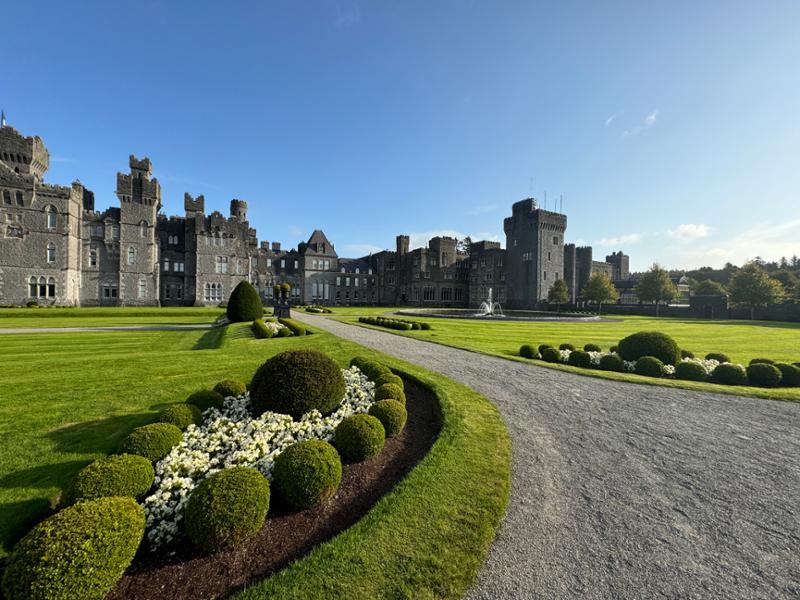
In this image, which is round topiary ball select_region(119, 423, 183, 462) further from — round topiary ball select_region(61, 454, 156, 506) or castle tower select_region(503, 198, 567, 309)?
castle tower select_region(503, 198, 567, 309)

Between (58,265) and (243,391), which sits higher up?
(58,265)

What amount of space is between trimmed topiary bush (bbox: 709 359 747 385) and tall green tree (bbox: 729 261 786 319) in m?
54.1

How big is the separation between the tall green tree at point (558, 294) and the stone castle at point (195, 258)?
4.20 metres

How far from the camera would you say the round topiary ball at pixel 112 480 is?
4191mm

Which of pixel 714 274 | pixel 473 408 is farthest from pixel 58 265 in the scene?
pixel 714 274

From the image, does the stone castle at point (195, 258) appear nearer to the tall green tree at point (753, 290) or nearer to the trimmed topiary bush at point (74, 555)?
the tall green tree at point (753, 290)

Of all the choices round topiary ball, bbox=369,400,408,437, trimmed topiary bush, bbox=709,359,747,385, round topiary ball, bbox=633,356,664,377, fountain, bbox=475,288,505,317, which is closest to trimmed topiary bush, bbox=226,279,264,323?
round topiary ball, bbox=369,400,408,437

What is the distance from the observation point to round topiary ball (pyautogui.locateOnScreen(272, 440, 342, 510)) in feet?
15.5

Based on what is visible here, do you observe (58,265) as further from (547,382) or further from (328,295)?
(547,382)

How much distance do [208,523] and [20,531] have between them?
2518 mm

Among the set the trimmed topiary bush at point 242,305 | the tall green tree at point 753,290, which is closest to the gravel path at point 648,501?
the trimmed topiary bush at point 242,305

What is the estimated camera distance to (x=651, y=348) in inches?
564

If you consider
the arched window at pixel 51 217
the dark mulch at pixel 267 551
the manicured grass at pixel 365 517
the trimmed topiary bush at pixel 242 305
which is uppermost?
the arched window at pixel 51 217

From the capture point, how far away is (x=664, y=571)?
Answer: 3.84m
